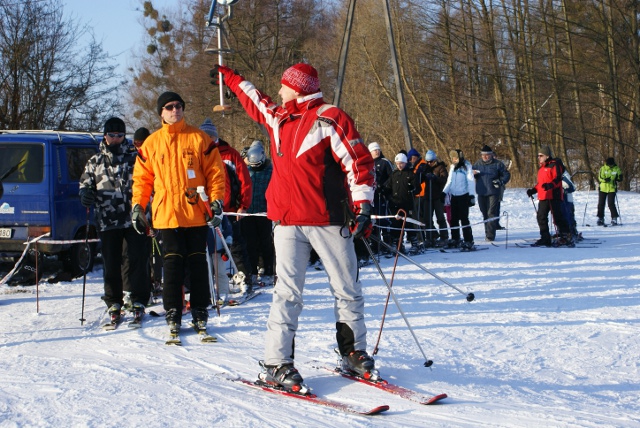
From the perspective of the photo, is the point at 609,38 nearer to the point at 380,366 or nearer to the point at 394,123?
the point at 394,123

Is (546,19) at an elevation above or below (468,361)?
above

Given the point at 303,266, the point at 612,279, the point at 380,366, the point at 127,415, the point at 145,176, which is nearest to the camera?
the point at 127,415

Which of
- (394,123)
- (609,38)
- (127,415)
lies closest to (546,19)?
(609,38)

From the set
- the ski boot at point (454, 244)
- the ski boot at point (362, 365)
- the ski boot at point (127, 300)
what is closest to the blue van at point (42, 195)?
the ski boot at point (127, 300)

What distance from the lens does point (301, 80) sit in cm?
482

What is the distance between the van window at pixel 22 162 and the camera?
9945mm

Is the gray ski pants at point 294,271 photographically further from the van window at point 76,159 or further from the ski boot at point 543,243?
the ski boot at point 543,243

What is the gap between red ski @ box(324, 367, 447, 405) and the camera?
14.7ft

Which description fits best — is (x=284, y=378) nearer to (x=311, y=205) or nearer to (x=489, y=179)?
(x=311, y=205)

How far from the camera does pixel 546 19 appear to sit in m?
33.1

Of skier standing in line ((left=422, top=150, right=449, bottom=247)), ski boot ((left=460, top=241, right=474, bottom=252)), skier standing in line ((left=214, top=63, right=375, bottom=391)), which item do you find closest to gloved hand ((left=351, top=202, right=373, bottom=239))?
skier standing in line ((left=214, top=63, right=375, bottom=391))

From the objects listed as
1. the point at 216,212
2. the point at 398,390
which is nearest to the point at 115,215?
the point at 216,212

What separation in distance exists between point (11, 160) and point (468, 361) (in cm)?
692

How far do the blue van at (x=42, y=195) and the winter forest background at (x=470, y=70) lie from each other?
1884 cm
